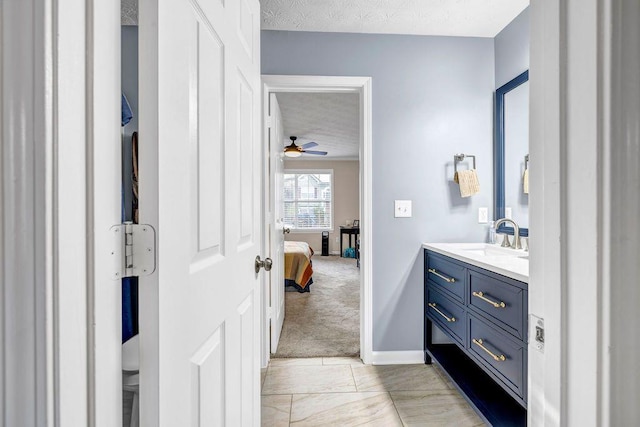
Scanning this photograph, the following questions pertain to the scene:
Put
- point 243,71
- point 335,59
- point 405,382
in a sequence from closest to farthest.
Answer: point 243,71 → point 405,382 → point 335,59

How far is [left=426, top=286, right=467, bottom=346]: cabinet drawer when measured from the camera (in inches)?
72.9

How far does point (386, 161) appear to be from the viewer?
236 centimetres

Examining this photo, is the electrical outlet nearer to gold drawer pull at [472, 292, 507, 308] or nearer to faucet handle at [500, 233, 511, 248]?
gold drawer pull at [472, 292, 507, 308]

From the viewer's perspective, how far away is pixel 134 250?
1.84 feet

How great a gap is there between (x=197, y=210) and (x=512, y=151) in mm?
2225

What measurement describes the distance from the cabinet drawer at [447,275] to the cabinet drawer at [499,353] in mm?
179

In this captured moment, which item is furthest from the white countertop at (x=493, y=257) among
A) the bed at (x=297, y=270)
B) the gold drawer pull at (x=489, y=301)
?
the bed at (x=297, y=270)

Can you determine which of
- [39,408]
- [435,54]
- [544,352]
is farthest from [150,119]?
[435,54]

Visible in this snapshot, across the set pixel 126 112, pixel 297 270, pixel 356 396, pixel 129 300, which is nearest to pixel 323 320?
pixel 297 270

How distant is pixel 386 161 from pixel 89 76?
2.06m

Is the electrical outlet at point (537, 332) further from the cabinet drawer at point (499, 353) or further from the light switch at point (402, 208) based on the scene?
the light switch at point (402, 208)

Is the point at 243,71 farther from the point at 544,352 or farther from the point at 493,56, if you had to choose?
the point at 493,56

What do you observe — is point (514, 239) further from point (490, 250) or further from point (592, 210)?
point (592, 210)

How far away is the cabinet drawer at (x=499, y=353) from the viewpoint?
1326mm
